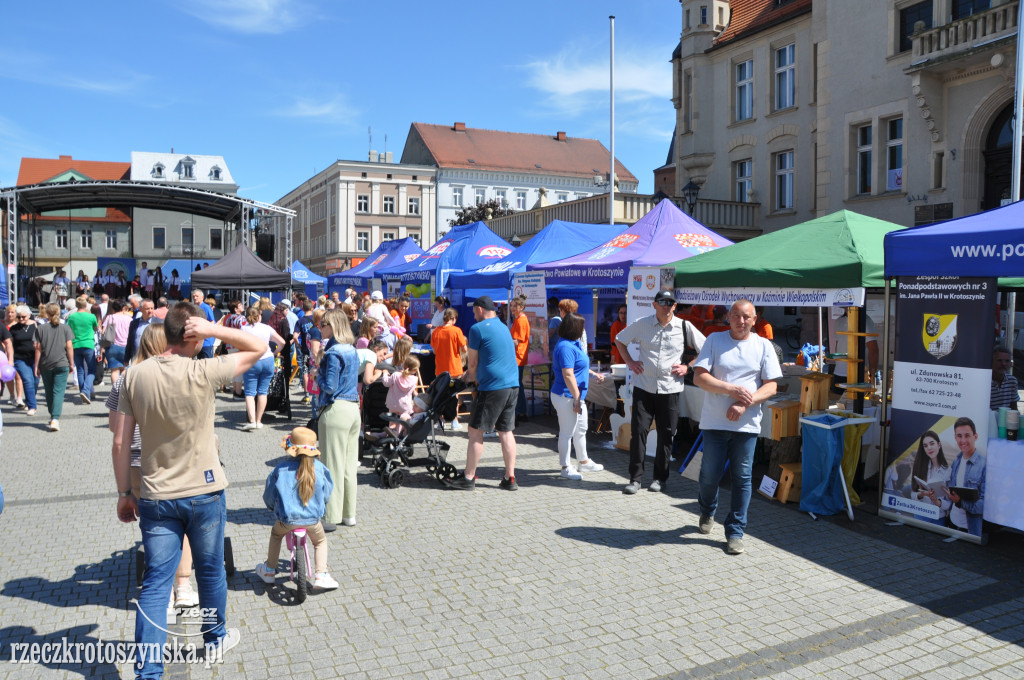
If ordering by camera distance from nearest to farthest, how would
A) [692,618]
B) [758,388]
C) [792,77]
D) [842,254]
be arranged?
[692,618], [758,388], [842,254], [792,77]

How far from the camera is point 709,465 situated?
5.92 meters

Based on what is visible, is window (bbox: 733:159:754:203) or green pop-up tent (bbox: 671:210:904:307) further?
window (bbox: 733:159:754:203)

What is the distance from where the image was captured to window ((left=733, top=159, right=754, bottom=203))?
25.7 m

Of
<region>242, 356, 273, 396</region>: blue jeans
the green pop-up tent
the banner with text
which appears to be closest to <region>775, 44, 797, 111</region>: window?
the banner with text

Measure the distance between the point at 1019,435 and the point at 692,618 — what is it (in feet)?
10.6

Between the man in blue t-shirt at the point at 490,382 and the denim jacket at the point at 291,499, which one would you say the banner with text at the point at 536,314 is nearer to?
the man in blue t-shirt at the point at 490,382

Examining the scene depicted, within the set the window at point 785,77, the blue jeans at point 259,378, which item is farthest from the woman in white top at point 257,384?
the window at point 785,77

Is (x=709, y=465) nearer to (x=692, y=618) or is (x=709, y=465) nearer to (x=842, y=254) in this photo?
(x=692, y=618)

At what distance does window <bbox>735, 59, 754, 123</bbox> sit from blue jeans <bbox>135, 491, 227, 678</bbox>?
82.4ft

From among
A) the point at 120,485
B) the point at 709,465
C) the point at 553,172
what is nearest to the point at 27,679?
the point at 120,485

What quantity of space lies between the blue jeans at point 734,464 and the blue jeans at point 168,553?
3.64 meters

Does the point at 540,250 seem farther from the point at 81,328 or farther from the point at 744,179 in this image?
the point at 744,179

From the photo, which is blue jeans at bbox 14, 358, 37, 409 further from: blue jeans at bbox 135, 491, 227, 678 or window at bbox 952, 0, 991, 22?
window at bbox 952, 0, 991, 22

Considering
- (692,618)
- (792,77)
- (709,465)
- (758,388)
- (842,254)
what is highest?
(792,77)
